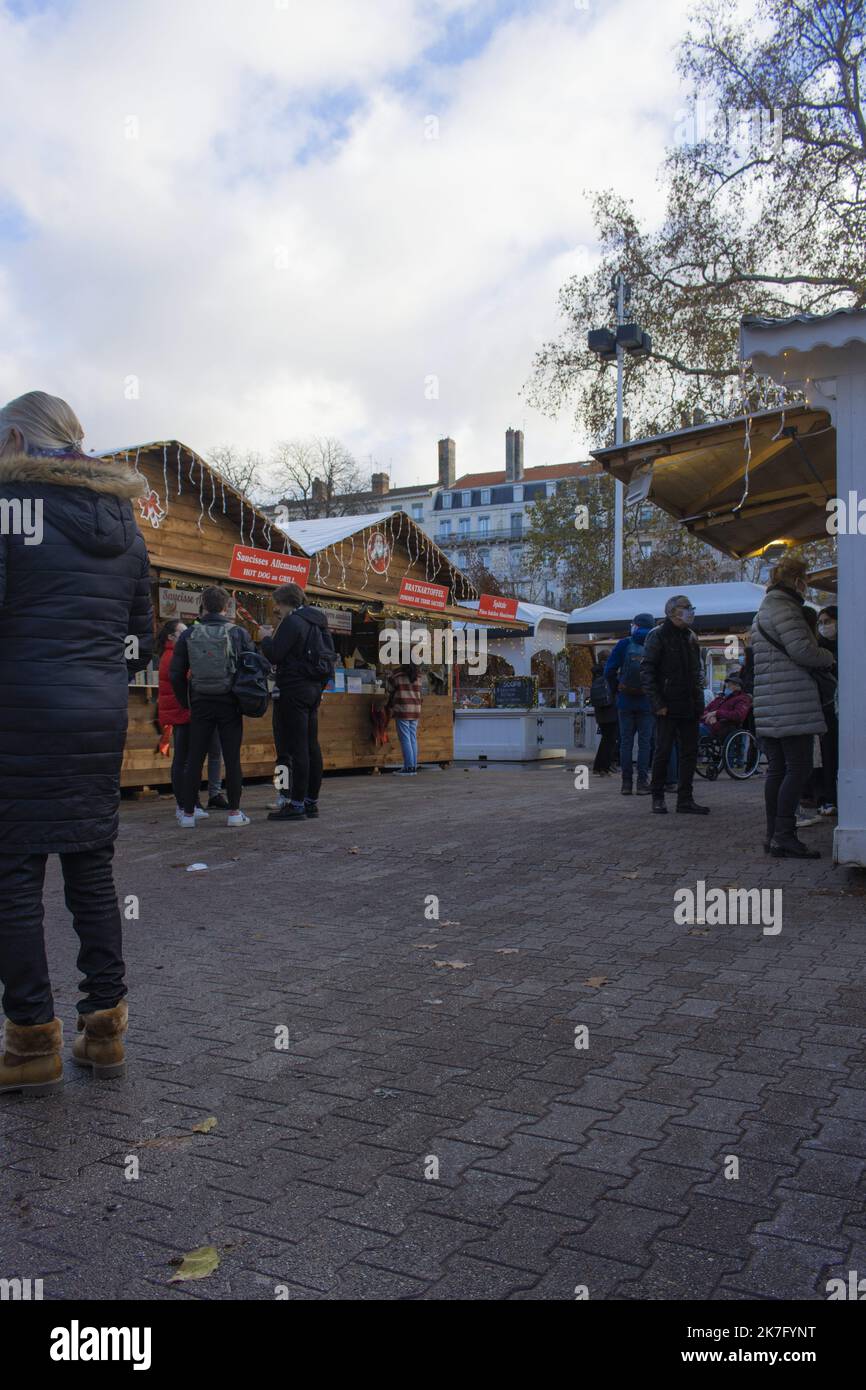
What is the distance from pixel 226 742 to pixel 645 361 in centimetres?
2336

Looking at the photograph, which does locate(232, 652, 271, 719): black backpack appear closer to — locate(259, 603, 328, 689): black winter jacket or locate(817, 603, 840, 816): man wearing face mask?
locate(259, 603, 328, 689): black winter jacket

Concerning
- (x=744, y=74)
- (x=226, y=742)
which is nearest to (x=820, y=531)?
(x=226, y=742)

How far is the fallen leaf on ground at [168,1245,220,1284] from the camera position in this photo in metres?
2.32

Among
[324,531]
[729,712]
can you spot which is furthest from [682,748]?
[324,531]

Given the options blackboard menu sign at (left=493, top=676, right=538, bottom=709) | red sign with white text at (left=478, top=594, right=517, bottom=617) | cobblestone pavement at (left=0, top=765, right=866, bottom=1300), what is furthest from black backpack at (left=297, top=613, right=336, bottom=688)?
blackboard menu sign at (left=493, top=676, right=538, bottom=709)

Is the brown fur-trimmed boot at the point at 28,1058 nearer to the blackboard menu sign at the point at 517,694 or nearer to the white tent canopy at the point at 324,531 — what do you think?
the white tent canopy at the point at 324,531

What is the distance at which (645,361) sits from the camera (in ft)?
96.7

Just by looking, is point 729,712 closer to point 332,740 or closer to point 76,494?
point 332,740

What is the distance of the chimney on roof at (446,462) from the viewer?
108938 millimetres

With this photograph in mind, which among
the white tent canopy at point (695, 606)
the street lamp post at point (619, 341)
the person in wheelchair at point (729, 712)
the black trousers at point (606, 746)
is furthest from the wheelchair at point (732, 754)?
the street lamp post at point (619, 341)

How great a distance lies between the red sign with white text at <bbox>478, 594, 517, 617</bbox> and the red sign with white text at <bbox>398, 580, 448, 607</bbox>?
1325 millimetres

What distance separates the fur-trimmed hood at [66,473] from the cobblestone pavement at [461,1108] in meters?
1.93

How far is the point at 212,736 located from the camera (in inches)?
376

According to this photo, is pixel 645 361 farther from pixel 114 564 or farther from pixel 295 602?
pixel 114 564
